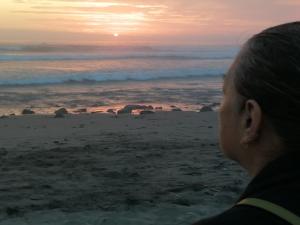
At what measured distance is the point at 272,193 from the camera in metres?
1.06

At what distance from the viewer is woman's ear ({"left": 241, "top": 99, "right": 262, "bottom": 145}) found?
3.72 ft

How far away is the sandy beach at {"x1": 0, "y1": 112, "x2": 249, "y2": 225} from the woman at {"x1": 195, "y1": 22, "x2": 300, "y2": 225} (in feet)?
13.5

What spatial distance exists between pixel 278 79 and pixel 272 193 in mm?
219

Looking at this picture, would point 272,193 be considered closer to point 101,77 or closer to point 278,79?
point 278,79

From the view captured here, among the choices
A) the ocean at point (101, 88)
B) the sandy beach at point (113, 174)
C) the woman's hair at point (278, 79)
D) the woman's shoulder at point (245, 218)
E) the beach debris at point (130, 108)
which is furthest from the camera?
the ocean at point (101, 88)

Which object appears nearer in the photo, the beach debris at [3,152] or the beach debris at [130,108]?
the beach debris at [3,152]

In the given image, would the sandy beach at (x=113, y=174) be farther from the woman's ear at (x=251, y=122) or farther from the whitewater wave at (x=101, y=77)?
the whitewater wave at (x=101, y=77)

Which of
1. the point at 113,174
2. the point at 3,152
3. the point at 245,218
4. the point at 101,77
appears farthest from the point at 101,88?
the point at 245,218

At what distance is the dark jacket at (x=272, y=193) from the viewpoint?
1.01m

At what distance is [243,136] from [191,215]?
428cm

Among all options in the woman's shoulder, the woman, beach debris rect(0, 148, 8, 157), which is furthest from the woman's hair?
beach debris rect(0, 148, 8, 157)

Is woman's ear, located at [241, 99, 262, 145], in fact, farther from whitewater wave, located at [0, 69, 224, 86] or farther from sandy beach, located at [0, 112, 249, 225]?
whitewater wave, located at [0, 69, 224, 86]

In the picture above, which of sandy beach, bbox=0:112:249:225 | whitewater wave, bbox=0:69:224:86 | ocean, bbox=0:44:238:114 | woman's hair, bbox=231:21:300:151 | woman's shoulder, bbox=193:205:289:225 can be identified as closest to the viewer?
woman's shoulder, bbox=193:205:289:225

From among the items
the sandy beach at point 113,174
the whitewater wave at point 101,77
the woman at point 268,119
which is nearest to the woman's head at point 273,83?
the woman at point 268,119
